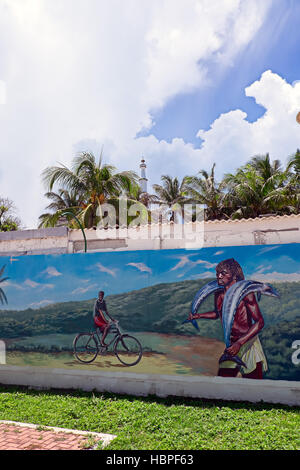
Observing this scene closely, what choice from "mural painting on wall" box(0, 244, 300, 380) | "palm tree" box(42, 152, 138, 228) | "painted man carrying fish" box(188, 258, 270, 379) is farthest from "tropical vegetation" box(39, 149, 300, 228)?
"painted man carrying fish" box(188, 258, 270, 379)

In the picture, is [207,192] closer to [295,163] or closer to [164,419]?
[295,163]

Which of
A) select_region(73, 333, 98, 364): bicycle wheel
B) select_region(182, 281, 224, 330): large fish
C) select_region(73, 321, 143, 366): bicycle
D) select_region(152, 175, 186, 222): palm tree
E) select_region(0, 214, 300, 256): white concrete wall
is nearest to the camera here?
select_region(182, 281, 224, 330): large fish

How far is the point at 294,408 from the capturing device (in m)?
5.53

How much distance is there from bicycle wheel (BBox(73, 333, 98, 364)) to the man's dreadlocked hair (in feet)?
9.16

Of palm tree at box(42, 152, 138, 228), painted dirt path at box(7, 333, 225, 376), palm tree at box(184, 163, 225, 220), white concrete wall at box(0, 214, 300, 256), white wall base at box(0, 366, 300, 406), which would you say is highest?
palm tree at box(184, 163, 225, 220)

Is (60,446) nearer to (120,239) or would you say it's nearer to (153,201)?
(120,239)

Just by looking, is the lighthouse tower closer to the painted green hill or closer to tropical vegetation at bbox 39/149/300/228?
tropical vegetation at bbox 39/149/300/228

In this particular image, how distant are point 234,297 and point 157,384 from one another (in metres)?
2.07

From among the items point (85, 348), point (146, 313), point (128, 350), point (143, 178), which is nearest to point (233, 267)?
point (146, 313)

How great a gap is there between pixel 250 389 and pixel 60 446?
10.1 feet

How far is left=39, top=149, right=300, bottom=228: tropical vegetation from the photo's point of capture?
1398 cm

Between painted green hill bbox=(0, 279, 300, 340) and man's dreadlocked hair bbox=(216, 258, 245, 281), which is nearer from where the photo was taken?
painted green hill bbox=(0, 279, 300, 340)

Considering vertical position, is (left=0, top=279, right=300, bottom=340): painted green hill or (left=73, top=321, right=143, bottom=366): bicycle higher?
(left=0, top=279, right=300, bottom=340): painted green hill

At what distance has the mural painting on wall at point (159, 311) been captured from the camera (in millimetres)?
5949
